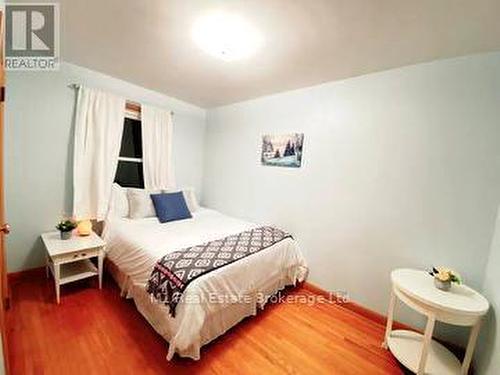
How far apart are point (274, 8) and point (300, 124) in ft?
4.45

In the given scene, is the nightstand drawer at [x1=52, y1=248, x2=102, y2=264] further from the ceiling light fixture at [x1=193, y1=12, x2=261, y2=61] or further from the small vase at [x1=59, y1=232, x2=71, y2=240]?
the ceiling light fixture at [x1=193, y1=12, x2=261, y2=61]

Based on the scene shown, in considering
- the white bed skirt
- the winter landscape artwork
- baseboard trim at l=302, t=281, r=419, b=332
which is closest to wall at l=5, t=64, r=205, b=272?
the white bed skirt

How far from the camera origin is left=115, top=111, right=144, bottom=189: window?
9.73 feet

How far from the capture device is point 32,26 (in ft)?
5.48

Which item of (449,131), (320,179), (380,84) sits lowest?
(320,179)

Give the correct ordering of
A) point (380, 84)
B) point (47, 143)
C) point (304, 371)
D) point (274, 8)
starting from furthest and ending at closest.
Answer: point (47, 143), point (380, 84), point (304, 371), point (274, 8)

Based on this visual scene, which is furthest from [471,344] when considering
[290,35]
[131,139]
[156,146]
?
[131,139]

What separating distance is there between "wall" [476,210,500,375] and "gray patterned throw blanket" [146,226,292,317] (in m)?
1.52

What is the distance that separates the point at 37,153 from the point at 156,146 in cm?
121

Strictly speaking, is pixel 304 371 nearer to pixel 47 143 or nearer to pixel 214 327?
pixel 214 327

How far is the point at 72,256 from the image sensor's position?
2.04m

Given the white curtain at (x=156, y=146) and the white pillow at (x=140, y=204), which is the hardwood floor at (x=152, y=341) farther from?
the white curtain at (x=156, y=146)

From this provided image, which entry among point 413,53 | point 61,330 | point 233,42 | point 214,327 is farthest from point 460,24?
point 61,330

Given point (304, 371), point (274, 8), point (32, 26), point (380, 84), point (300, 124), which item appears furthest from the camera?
point (300, 124)
